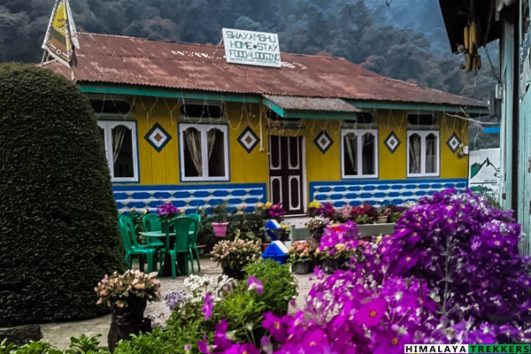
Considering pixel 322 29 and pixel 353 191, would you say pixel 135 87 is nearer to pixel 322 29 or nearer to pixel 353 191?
pixel 353 191

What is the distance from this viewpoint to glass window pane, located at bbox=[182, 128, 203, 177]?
11297 mm

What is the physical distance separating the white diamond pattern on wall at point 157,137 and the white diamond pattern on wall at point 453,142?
877 cm

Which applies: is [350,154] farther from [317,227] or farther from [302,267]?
[302,267]

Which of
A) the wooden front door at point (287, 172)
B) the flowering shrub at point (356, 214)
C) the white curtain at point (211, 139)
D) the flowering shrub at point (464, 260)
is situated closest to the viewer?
the flowering shrub at point (464, 260)

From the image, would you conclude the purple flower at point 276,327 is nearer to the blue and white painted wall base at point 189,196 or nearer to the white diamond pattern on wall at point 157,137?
the blue and white painted wall base at point 189,196

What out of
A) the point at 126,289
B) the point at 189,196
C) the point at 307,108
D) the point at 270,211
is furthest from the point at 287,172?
the point at 126,289

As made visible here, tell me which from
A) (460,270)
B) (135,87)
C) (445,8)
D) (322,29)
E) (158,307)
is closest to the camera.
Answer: (460,270)

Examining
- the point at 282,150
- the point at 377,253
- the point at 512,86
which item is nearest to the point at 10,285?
the point at 377,253

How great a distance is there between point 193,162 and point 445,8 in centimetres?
692

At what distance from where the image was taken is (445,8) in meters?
6.28

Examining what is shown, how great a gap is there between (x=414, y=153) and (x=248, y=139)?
18.1 feet

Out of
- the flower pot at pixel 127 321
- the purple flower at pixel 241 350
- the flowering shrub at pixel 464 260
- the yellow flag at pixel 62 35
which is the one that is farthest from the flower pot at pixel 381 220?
the purple flower at pixel 241 350

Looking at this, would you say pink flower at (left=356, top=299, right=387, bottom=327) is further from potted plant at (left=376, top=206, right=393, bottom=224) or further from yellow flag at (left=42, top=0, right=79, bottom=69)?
potted plant at (left=376, top=206, right=393, bottom=224)

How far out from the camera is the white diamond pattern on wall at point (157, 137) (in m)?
10.8
